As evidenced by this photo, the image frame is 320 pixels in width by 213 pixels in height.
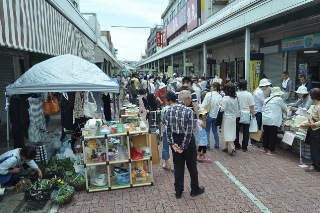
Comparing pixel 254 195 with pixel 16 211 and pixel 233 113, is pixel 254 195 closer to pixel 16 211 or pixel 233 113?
pixel 233 113

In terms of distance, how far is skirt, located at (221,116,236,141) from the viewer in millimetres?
6910

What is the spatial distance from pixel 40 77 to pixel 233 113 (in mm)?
4594

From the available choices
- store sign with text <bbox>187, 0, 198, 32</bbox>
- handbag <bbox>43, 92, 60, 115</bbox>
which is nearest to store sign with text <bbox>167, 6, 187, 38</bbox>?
store sign with text <bbox>187, 0, 198, 32</bbox>

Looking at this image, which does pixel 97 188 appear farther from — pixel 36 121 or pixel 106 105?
pixel 106 105

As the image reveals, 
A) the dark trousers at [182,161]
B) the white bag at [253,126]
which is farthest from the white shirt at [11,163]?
the white bag at [253,126]

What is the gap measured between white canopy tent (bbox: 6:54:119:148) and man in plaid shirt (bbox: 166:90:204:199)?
2146 mm


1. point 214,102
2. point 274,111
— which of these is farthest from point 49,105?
point 274,111

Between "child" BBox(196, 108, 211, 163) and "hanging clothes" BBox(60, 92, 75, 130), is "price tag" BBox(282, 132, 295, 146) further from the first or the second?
"hanging clothes" BBox(60, 92, 75, 130)

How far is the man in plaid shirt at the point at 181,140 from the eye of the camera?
14.8 feet

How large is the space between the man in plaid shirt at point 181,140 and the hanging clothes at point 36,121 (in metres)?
3.86

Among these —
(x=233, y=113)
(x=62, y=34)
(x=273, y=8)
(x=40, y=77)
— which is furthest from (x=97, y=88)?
(x=273, y=8)

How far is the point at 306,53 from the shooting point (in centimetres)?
1209

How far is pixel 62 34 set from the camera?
897cm

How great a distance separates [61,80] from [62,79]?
1.5 inches
